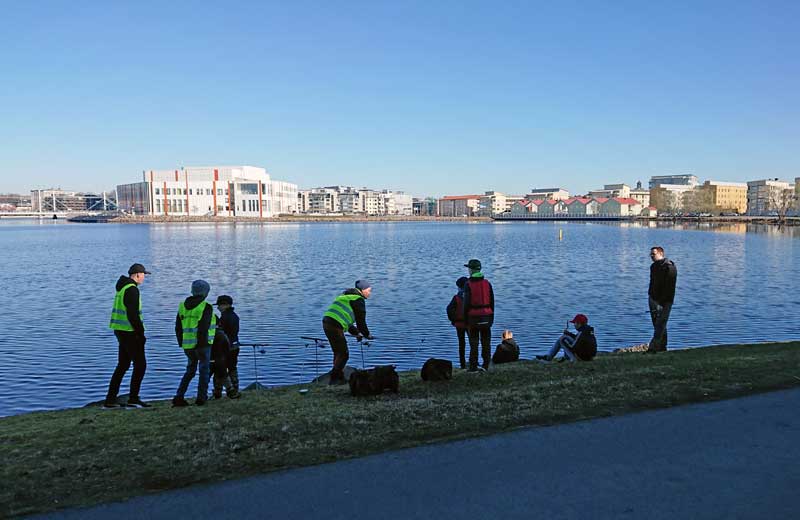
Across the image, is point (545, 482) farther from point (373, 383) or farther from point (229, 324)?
point (229, 324)

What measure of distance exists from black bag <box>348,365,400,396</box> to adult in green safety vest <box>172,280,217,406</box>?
7.85 ft

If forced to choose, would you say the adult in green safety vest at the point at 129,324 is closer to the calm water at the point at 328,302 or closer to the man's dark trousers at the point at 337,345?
the man's dark trousers at the point at 337,345

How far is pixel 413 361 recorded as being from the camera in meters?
18.1

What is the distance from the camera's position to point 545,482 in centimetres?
591

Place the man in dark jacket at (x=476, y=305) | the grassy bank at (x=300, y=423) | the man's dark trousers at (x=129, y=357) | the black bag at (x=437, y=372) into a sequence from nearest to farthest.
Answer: the grassy bank at (x=300, y=423) < the man's dark trousers at (x=129, y=357) < the black bag at (x=437, y=372) < the man in dark jacket at (x=476, y=305)

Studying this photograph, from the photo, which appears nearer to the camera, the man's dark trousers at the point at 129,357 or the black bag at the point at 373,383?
the man's dark trousers at the point at 129,357

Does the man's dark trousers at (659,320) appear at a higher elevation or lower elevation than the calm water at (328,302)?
higher

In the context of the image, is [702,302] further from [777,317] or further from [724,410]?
[724,410]

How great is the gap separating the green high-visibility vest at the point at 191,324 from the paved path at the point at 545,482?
440cm

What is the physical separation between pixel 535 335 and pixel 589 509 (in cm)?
1689

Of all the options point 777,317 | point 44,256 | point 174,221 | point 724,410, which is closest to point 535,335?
point 777,317

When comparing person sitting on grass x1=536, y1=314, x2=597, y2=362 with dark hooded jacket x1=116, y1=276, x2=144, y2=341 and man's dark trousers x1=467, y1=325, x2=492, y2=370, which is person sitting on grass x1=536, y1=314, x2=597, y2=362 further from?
dark hooded jacket x1=116, y1=276, x2=144, y2=341

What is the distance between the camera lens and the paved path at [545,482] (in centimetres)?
534

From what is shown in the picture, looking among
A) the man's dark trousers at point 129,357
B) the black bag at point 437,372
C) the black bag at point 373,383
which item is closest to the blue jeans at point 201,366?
the man's dark trousers at point 129,357
